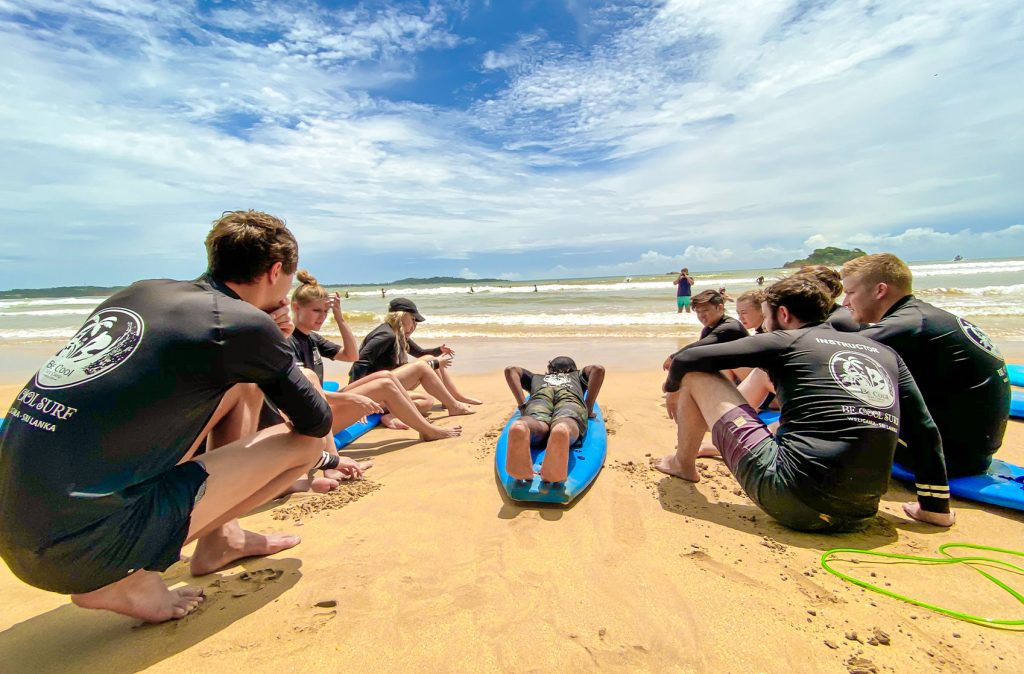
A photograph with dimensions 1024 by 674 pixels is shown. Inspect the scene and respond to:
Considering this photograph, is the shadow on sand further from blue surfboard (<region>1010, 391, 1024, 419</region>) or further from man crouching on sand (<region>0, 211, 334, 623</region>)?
blue surfboard (<region>1010, 391, 1024, 419</region>)

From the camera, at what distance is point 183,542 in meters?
1.95

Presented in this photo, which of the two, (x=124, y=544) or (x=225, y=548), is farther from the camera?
(x=225, y=548)

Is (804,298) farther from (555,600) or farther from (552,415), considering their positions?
(555,600)

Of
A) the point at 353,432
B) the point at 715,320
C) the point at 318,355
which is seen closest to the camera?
the point at 318,355

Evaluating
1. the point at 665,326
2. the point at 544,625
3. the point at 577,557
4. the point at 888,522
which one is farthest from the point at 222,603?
the point at 665,326

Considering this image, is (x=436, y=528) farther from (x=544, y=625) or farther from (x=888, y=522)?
(x=888, y=522)

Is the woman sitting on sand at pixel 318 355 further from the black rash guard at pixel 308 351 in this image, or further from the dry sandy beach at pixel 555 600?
the dry sandy beach at pixel 555 600

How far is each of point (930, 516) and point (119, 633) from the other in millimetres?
4042

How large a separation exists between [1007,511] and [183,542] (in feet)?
14.5

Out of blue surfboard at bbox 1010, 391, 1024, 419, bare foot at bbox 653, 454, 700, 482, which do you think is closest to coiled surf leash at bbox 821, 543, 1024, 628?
bare foot at bbox 653, 454, 700, 482

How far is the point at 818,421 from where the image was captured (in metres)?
2.52

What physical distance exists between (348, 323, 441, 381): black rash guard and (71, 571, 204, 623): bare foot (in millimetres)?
3272

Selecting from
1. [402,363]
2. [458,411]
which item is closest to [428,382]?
[402,363]

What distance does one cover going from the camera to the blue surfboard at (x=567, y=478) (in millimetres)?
3145
